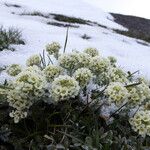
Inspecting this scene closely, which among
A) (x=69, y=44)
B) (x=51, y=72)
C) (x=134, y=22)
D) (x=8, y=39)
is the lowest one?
(x=134, y=22)

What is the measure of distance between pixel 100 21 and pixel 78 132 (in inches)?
640

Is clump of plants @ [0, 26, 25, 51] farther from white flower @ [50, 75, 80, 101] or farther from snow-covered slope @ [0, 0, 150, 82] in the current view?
white flower @ [50, 75, 80, 101]

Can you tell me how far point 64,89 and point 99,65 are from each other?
2.78 feet

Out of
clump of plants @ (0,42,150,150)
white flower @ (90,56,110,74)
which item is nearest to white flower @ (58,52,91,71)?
clump of plants @ (0,42,150,150)

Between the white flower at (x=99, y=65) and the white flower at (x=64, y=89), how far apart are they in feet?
2.39

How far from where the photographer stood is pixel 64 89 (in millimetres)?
4109

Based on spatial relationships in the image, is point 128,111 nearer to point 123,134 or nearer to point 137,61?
point 123,134

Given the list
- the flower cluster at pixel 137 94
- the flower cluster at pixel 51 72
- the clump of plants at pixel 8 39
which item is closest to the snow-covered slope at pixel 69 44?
the clump of plants at pixel 8 39

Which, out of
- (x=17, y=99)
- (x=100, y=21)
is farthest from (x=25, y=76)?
(x=100, y=21)

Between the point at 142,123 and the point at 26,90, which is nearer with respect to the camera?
the point at 26,90

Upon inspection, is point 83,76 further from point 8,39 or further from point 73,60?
point 8,39

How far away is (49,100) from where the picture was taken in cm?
452

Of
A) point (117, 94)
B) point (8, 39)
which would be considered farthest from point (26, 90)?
point (8, 39)

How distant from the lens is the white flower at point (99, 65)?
4.86 metres
